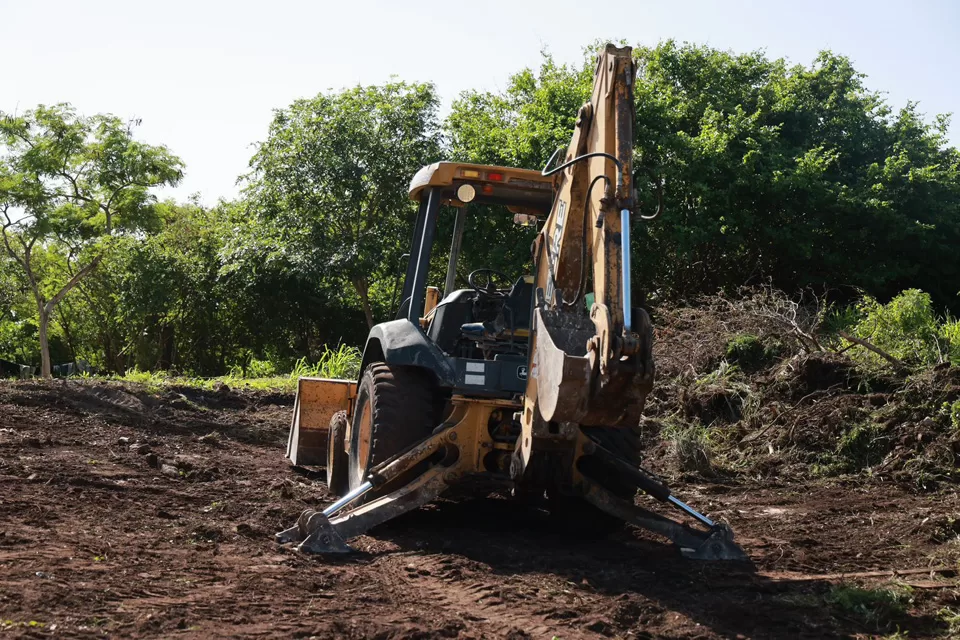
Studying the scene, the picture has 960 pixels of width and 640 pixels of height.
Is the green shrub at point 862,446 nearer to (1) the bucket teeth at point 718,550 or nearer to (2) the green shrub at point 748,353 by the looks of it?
(2) the green shrub at point 748,353

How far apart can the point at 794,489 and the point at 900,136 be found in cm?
1178

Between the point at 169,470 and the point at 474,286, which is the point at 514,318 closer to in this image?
Result: the point at 474,286

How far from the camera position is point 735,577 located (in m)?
5.60

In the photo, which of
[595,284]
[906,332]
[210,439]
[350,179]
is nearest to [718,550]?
[595,284]

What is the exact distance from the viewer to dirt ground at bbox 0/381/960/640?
4500 millimetres

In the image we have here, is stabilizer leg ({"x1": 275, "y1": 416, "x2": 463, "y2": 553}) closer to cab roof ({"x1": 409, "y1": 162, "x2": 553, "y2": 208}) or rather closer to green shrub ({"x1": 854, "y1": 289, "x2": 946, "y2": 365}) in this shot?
cab roof ({"x1": 409, "y1": 162, "x2": 553, "y2": 208})

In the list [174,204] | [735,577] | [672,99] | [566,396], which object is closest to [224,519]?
[566,396]

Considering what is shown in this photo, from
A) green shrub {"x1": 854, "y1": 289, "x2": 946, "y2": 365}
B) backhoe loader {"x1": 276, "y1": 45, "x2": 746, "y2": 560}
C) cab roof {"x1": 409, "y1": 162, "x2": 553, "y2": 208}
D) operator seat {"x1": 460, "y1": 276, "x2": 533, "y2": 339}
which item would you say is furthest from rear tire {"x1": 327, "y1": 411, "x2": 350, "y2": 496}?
green shrub {"x1": 854, "y1": 289, "x2": 946, "y2": 365}

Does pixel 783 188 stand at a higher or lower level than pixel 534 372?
higher

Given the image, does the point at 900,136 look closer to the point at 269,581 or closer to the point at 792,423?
the point at 792,423

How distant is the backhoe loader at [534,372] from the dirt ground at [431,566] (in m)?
0.30

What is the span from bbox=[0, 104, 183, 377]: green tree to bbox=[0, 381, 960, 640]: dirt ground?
48.0 feet

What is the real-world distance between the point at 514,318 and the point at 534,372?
1.19 m

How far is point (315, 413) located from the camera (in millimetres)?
9320
